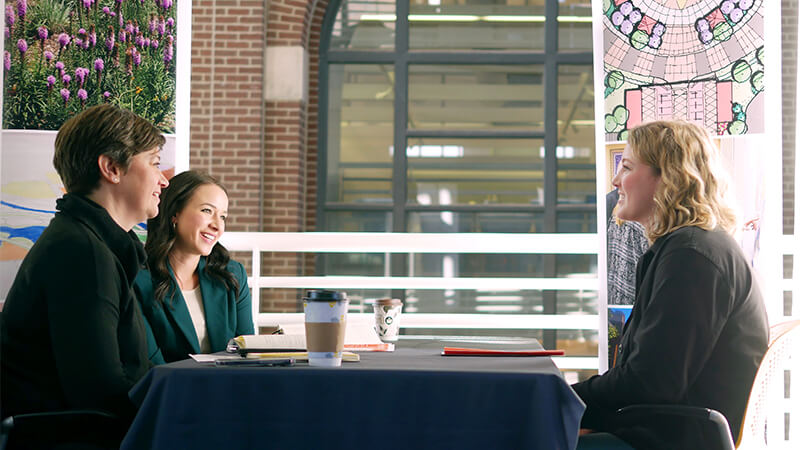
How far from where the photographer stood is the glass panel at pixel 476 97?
650cm

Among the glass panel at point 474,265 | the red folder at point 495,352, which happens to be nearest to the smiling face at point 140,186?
the red folder at point 495,352

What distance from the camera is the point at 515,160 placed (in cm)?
650

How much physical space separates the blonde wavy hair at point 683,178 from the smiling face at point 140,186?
1184mm

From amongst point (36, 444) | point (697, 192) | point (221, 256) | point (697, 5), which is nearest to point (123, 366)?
point (36, 444)

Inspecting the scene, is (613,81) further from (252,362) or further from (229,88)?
(229,88)

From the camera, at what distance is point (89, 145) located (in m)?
1.81

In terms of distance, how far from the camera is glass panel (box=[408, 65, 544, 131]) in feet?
21.3

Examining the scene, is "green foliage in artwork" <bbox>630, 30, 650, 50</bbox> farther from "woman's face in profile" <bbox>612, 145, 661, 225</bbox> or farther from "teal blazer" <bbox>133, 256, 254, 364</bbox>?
"teal blazer" <bbox>133, 256, 254, 364</bbox>

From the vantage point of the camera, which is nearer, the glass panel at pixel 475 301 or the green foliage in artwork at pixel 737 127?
the green foliage in artwork at pixel 737 127

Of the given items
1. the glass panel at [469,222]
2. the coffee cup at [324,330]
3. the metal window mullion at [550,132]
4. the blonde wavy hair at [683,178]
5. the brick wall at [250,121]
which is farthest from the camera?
the glass panel at [469,222]

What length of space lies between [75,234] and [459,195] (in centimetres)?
500

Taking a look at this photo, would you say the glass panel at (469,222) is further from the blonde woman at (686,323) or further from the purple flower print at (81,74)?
the blonde woman at (686,323)

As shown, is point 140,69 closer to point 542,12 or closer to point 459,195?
point 459,195

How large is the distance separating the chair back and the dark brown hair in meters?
1.42
